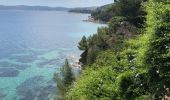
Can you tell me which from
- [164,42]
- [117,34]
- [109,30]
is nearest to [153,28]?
[164,42]

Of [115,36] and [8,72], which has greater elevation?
[115,36]

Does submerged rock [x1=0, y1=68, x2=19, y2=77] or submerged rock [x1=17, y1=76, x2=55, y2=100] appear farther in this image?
submerged rock [x1=0, y1=68, x2=19, y2=77]

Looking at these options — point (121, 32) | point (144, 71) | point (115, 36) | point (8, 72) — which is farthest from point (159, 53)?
point (8, 72)

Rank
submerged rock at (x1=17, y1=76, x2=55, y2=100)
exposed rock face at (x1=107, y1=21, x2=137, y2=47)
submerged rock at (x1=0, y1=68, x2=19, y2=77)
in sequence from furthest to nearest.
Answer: submerged rock at (x1=0, y1=68, x2=19, y2=77) < exposed rock face at (x1=107, y1=21, x2=137, y2=47) < submerged rock at (x1=17, y1=76, x2=55, y2=100)

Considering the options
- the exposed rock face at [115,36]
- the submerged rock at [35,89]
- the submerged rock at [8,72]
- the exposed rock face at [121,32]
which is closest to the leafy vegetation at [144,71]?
the submerged rock at [35,89]

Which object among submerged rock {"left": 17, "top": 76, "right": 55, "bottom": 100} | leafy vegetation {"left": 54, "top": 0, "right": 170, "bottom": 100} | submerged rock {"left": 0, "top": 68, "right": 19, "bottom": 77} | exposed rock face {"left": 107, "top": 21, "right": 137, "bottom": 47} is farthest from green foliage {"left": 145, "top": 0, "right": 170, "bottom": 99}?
submerged rock {"left": 0, "top": 68, "right": 19, "bottom": 77}

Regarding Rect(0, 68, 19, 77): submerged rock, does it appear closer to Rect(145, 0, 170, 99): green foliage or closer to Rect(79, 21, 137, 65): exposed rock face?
Rect(79, 21, 137, 65): exposed rock face

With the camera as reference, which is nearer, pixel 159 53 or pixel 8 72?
pixel 159 53

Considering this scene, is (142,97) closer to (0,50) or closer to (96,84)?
(96,84)

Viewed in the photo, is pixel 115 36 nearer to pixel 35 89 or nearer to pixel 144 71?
pixel 35 89

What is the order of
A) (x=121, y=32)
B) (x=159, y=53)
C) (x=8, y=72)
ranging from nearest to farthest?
(x=159, y=53), (x=121, y=32), (x=8, y=72)

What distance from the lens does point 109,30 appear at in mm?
73125

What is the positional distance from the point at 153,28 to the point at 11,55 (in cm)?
8397

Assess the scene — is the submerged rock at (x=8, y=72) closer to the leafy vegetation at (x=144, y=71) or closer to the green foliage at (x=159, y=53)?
the leafy vegetation at (x=144, y=71)
